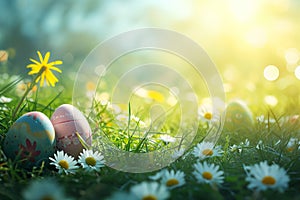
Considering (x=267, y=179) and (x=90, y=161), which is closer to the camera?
(x=267, y=179)

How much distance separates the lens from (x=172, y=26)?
4199mm

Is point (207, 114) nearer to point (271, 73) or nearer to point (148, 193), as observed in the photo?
point (148, 193)

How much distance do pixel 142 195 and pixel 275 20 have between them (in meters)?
3.20

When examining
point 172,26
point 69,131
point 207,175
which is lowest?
point 207,175

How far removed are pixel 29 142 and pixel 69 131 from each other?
0.15 meters

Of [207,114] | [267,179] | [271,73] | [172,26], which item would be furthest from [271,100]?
[172,26]

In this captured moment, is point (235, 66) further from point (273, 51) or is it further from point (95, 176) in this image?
point (95, 176)

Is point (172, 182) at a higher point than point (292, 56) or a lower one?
lower

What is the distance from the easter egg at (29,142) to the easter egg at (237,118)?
2.40 ft

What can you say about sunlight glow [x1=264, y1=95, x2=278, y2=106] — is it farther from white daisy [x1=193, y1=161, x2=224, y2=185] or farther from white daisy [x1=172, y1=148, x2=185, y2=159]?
white daisy [x1=193, y1=161, x2=224, y2=185]

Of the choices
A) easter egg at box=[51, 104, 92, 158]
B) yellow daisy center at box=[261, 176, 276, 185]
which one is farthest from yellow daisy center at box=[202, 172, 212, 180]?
easter egg at box=[51, 104, 92, 158]

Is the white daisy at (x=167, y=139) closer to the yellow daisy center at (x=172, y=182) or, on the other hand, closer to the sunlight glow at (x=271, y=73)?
the yellow daisy center at (x=172, y=182)

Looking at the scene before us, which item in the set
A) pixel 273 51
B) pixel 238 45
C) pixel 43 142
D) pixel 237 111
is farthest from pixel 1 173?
pixel 238 45

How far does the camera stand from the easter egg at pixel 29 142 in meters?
1.21
